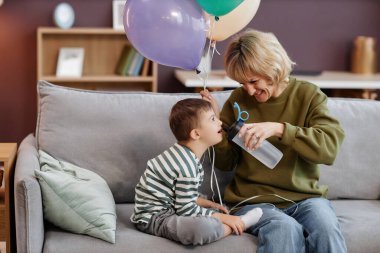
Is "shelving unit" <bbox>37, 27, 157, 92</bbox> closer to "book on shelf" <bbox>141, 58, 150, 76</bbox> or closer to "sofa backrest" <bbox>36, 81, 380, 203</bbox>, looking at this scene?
"book on shelf" <bbox>141, 58, 150, 76</bbox>

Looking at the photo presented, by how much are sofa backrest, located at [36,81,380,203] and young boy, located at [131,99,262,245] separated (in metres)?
0.32

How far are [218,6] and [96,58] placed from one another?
275 centimetres

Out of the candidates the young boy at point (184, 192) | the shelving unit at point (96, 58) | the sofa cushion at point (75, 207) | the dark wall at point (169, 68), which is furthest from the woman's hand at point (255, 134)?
the dark wall at point (169, 68)

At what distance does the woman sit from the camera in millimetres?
2273

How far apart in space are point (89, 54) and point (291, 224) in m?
2.98

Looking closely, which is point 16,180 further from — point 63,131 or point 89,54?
point 89,54

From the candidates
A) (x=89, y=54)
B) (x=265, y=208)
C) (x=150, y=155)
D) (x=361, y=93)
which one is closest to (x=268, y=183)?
(x=265, y=208)

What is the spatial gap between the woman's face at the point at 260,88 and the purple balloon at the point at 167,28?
0.72ft

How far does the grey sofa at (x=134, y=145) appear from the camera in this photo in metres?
2.49

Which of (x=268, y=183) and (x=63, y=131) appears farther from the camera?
(x=63, y=131)

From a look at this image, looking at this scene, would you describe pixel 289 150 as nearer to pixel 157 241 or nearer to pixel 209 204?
pixel 209 204

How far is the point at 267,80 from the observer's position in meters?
2.42

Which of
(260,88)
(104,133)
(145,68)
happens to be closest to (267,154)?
(260,88)

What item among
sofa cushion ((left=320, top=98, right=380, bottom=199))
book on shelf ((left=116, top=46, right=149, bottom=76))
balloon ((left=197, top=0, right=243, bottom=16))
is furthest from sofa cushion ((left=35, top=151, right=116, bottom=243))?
book on shelf ((left=116, top=46, right=149, bottom=76))
